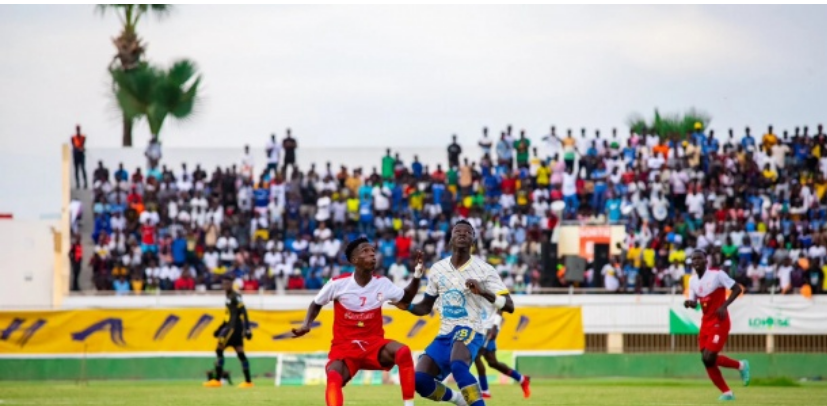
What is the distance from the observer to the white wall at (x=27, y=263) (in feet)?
153

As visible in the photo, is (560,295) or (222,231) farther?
(222,231)

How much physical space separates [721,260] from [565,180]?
579 centimetres

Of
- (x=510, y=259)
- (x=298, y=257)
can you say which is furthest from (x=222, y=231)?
(x=510, y=259)

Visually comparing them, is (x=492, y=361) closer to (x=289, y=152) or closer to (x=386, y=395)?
(x=386, y=395)

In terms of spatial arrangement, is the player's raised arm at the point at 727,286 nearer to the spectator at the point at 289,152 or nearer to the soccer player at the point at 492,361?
the soccer player at the point at 492,361

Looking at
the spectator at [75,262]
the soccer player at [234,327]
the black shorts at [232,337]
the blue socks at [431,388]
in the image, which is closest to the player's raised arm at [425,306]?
the blue socks at [431,388]

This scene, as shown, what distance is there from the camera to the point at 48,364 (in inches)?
1358

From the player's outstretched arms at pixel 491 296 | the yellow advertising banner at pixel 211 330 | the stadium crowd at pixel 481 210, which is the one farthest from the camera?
the stadium crowd at pixel 481 210

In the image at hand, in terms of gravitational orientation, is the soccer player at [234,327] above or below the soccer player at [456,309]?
below

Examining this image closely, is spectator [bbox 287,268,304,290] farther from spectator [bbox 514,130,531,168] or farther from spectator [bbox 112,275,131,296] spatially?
spectator [bbox 514,130,531,168]

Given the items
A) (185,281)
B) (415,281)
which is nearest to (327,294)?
(415,281)

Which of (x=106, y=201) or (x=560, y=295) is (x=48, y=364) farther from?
(x=560, y=295)

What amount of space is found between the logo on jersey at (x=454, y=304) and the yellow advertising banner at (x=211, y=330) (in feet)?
62.5

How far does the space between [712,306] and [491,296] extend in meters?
9.39
